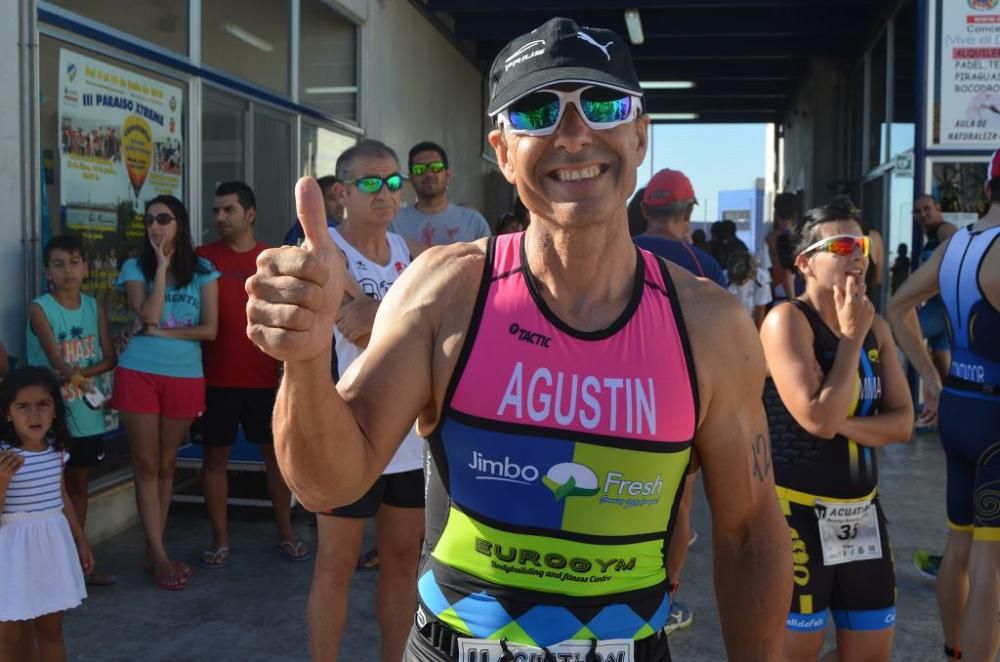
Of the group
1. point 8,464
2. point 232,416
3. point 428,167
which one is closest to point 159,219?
point 232,416

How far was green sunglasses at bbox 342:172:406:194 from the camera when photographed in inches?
154

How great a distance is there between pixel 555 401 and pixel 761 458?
49 centimetres

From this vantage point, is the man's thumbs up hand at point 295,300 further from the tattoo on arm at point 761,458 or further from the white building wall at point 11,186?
the white building wall at point 11,186

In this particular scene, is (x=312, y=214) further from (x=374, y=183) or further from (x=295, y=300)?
(x=374, y=183)

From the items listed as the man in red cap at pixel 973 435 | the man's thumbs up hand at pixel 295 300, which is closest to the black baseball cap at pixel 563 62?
the man's thumbs up hand at pixel 295 300

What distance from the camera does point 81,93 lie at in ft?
17.7

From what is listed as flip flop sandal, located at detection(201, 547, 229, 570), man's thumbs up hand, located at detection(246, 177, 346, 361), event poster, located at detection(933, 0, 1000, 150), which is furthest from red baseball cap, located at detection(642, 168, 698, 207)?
event poster, located at detection(933, 0, 1000, 150)

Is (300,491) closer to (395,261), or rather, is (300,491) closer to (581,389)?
(581,389)

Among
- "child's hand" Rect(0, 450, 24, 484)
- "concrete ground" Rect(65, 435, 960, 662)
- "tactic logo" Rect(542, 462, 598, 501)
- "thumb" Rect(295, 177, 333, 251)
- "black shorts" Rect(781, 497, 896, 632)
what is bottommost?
"concrete ground" Rect(65, 435, 960, 662)

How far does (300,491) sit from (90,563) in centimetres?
257

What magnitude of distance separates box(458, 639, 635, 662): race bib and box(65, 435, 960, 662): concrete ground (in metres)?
2.61

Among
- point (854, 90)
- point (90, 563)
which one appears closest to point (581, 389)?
point (90, 563)

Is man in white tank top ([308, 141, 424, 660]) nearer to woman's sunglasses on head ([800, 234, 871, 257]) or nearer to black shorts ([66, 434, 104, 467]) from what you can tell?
woman's sunglasses on head ([800, 234, 871, 257])

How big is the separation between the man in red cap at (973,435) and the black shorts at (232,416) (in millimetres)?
3421
